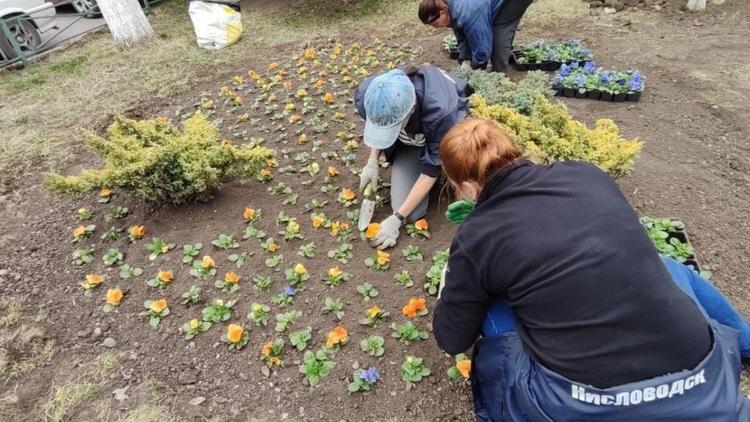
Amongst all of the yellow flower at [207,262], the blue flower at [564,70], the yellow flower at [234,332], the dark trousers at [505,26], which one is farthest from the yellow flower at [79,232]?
the blue flower at [564,70]

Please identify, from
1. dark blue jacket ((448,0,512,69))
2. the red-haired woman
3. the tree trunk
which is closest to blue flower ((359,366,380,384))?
the red-haired woman

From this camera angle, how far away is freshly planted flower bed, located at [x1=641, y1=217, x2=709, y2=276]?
2580 millimetres

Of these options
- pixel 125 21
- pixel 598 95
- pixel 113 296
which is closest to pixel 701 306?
pixel 113 296

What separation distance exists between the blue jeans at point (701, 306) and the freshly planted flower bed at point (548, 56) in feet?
12.2

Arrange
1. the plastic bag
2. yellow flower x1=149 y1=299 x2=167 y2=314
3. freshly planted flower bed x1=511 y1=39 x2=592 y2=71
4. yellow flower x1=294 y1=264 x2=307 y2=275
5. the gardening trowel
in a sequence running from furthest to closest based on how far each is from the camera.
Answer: the plastic bag, freshly planted flower bed x1=511 y1=39 x2=592 y2=71, the gardening trowel, yellow flower x1=294 y1=264 x2=307 y2=275, yellow flower x1=149 y1=299 x2=167 y2=314

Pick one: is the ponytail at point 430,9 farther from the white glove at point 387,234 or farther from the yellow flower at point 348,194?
the white glove at point 387,234

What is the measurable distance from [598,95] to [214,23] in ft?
18.2

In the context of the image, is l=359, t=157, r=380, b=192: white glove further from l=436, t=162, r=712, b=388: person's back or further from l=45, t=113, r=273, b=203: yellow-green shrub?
l=436, t=162, r=712, b=388: person's back

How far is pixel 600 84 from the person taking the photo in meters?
4.52

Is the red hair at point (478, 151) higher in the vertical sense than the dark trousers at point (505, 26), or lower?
higher

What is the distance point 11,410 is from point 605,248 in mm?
2810

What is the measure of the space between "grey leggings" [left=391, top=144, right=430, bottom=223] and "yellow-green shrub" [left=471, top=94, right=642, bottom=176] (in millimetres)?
537

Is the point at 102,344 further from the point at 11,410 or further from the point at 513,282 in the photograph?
the point at 513,282

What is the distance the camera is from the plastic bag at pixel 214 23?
7.02 m
